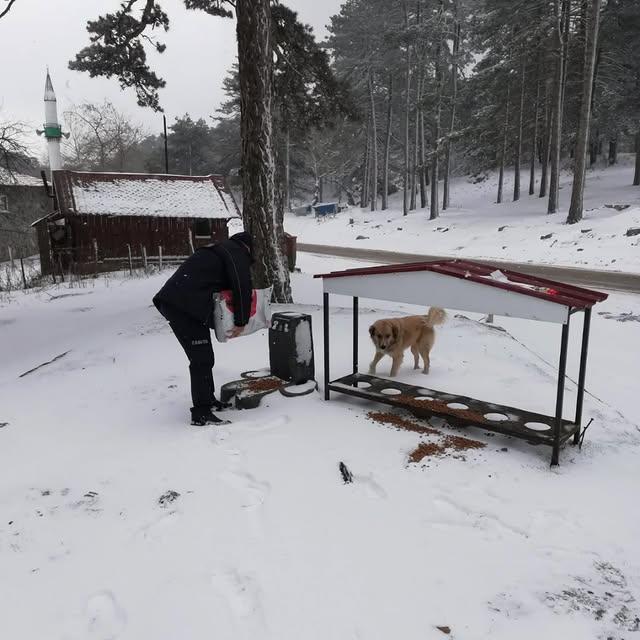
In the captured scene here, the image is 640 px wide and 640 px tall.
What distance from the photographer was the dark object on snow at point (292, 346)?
5.71m

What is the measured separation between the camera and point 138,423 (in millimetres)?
5062

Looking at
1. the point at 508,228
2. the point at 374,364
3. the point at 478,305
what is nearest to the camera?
the point at 478,305

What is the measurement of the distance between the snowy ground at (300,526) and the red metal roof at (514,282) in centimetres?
137

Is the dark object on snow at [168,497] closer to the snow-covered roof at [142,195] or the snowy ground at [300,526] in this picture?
the snowy ground at [300,526]

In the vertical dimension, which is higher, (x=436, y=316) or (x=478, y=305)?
(x=478, y=305)

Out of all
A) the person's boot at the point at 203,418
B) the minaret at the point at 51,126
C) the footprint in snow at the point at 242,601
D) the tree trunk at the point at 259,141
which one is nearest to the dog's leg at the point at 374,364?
the person's boot at the point at 203,418

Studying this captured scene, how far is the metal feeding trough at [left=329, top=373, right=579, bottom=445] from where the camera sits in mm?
4359

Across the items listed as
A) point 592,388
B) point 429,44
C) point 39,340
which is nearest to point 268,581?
point 592,388

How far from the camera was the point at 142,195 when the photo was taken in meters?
25.6

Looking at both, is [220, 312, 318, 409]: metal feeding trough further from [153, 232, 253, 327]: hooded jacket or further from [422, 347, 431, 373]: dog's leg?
[422, 347, 431, 373]: dog's leg

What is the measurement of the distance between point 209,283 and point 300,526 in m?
2.40

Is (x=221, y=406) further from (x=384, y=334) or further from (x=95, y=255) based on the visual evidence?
(x=95, y=255)

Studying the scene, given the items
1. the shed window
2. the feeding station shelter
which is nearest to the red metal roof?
the feeding station shelter

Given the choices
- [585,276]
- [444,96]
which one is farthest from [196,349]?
[444,96]
